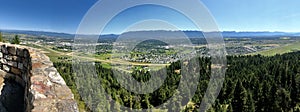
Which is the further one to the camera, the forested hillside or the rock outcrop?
the forested hillside

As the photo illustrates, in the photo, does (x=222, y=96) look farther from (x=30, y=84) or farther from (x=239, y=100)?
(x=30, y=84)

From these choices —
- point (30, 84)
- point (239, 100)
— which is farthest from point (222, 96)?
point (30, 84)

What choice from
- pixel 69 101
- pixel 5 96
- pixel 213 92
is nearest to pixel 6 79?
pixel 5 96

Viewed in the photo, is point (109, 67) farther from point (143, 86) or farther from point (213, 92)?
point (213, 92)

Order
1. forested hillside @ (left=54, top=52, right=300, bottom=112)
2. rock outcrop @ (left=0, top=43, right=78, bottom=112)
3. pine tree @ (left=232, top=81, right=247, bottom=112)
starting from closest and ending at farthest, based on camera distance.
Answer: rock outcrop @ (left=0, top=43, right=78, bottom=112), forested hillside @ (left=54, top=52, right=300, bottom=112), pine tree @ (left=232, top=81, right=247, bottom=112)

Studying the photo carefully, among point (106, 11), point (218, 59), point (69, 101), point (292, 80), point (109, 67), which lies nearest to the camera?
point (69, 101)

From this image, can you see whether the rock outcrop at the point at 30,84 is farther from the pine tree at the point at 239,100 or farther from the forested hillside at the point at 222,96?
the pine tree at the point at 239,100

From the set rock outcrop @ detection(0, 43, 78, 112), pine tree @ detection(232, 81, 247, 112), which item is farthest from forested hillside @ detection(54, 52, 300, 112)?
rock outcrop @ detection(0, 43, 78, 112)

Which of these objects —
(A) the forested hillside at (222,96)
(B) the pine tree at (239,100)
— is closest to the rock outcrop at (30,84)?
(A) the forested hillside at (222,96)

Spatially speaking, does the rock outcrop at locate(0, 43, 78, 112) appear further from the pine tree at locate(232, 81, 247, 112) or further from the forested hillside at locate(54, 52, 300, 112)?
the pine tree at locate(232, 81, 247, 112)
